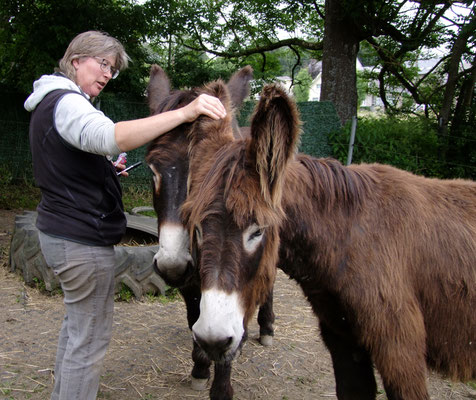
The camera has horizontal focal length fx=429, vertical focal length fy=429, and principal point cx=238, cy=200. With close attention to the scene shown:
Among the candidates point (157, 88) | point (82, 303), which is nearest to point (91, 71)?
point (157, 88)

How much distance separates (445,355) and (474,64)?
9.65 meters

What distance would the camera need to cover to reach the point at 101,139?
199cm

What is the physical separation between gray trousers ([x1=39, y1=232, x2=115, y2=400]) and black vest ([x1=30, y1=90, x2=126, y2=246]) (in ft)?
0.24

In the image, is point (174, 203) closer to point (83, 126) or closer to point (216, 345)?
point (83, 126)

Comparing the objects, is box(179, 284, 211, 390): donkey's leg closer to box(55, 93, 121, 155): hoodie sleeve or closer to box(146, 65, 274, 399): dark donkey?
box(146, 65, 274, 399): dark donkey

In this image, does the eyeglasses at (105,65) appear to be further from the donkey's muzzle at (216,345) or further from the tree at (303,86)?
the tree at (303,86)

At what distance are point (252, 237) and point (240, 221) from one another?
0.35 feet

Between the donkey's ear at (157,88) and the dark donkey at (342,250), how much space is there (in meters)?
0.96

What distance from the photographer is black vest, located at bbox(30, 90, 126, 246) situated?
2.21m

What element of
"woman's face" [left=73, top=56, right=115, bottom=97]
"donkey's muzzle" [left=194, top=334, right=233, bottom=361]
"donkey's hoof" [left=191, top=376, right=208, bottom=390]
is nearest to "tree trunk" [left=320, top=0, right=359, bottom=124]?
"donkey's hoof" [left=191, top=376, right=208, bottom=390]

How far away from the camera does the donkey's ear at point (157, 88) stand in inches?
131

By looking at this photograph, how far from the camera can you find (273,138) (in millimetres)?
1860

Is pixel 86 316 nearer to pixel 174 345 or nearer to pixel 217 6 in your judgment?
pixel 174 345

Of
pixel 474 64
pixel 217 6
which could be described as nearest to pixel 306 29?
pixel 217 6
